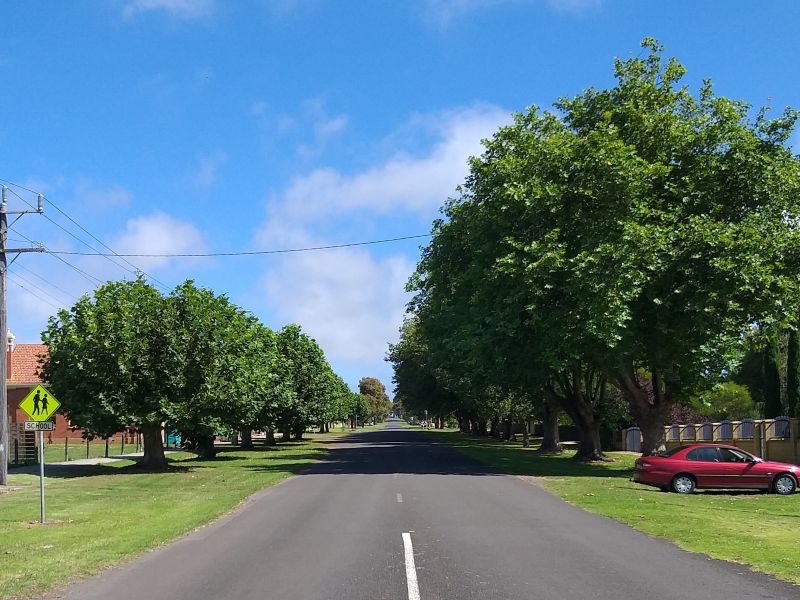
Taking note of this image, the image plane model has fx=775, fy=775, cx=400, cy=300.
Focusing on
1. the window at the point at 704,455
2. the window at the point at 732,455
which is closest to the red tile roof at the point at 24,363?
the window at the point at 704,455

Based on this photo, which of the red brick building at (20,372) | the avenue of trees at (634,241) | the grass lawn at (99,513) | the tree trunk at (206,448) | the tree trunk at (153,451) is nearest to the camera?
the grass lawn at (99,513)

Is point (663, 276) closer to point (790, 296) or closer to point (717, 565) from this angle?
point (790, 296)

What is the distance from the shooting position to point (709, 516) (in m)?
16.0

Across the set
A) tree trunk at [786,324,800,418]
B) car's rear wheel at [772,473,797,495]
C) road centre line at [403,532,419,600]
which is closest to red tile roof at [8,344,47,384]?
tree trunk at [786,324,800,418]

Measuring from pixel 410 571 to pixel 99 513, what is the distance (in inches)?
398

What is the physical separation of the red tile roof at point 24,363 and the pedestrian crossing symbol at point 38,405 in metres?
40.0

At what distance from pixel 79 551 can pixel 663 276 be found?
20549 mm

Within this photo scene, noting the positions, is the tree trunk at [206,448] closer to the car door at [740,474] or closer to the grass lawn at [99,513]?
the grass lawn at [99,513]

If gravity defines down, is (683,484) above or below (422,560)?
below

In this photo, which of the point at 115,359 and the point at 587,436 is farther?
the point at 587,436

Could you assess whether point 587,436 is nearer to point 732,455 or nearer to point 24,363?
point 732,455

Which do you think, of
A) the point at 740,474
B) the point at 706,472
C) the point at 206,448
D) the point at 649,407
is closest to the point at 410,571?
the point at 706,472

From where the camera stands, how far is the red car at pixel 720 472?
21.3 m

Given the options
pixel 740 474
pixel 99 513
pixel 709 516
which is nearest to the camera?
pixel 709 516
